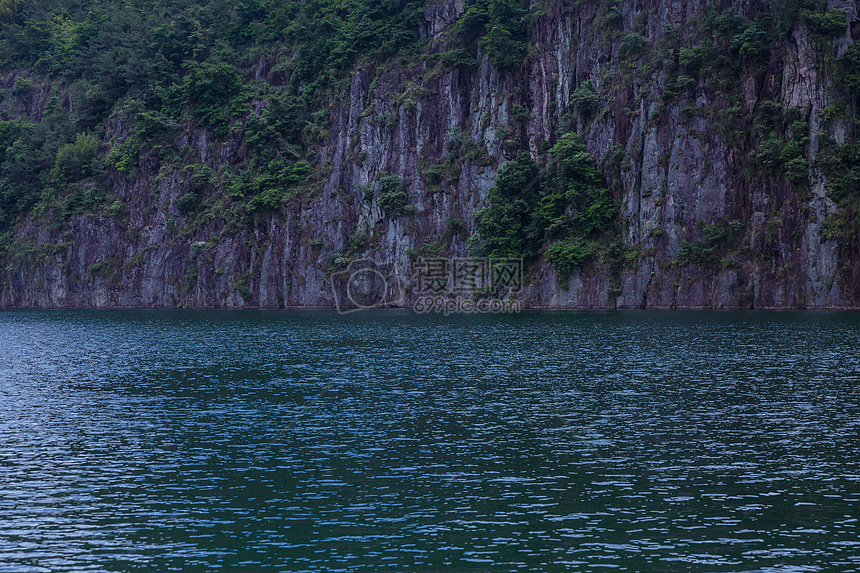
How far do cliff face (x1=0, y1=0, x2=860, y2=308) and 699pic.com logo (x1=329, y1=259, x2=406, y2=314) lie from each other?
118 centimetres

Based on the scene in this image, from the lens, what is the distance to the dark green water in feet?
56.0

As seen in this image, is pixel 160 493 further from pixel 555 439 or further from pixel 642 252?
pixel 642 252

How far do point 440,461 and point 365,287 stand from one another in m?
85.7

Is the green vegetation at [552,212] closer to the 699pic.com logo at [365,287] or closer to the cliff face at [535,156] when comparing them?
the cliff face at [535,156]

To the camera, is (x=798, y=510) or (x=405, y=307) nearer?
(x=798, y=510)

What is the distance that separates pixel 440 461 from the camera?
80.6 ft

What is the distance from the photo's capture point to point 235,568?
16.2 m

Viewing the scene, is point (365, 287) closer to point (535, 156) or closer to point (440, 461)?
point (535, 156)

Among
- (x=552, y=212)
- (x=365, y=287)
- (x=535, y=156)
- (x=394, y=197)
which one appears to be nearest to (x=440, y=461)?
(x=552, y=212)

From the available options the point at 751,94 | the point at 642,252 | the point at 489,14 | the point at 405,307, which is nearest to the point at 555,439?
the point at 642,252

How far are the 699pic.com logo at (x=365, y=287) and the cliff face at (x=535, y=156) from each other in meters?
1.18

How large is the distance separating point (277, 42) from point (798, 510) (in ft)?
413

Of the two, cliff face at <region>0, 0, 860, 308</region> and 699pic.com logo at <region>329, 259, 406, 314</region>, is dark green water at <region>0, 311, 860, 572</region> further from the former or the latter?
699pic.com logo at <region>329, 259, 406, 314</region>

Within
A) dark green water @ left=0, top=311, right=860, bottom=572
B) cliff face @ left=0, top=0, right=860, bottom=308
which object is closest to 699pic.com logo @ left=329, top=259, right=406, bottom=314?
cliff face @ left=0, top=0, right=860, bottom=308
